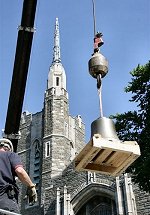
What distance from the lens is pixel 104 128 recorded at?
10.9 ft

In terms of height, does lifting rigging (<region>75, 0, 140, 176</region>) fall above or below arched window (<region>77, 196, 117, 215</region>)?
below

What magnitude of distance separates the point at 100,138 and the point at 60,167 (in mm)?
25877

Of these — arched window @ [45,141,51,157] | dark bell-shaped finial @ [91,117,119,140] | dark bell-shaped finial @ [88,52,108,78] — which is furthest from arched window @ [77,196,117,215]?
dark bell-shaped finial @ [91,117,119,140]

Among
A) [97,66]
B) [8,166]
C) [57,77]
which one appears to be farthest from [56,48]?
[8,166]

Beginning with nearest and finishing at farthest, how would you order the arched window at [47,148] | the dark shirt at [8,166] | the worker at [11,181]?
the worker at [11,181] < the dark shirt at [8,166] < the arched window at [47,148]

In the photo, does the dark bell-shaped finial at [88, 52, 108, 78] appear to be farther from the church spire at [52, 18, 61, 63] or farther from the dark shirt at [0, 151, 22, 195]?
the church spire at [52, 18, 61, 63]

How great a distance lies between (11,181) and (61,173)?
2403 centimetres

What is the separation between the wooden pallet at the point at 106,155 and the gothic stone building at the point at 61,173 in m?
16.3

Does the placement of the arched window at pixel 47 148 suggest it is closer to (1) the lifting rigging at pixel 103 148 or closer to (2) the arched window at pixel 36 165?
(2) the arched window at pixel 36 165

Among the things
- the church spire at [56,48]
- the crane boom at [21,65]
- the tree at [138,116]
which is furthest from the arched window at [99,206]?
the church spire at [56,48]

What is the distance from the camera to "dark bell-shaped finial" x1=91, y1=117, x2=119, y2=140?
10.8 feet

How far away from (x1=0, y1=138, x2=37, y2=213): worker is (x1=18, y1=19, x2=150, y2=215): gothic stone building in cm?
1619

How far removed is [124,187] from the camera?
21.3 m

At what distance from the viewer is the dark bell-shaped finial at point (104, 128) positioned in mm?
3287
